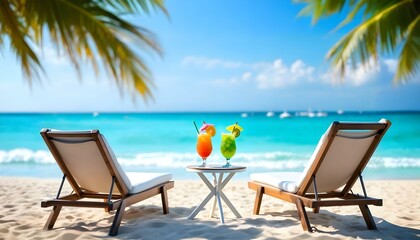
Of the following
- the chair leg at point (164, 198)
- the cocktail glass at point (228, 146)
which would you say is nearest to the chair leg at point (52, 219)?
the chair leg at point (164, 198)

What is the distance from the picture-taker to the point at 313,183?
3.26 m

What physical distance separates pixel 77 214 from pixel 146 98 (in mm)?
1398

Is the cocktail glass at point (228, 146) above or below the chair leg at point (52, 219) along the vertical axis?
above

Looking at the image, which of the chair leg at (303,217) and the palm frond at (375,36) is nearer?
the chair leg at (303,217)

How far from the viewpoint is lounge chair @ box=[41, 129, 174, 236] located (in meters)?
3.10

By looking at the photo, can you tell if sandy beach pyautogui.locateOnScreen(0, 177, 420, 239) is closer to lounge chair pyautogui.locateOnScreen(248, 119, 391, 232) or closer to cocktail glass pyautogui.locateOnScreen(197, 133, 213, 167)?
lounge chair pyautogui.locateOnScreen(248, 119, 391, 232)

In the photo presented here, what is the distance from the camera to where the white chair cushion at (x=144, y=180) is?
11.3 ft

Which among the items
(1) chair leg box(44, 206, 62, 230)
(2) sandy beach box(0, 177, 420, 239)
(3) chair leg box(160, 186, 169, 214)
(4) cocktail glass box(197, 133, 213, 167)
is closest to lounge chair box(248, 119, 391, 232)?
(2) sandy beach box(0, 177, 420, 239)

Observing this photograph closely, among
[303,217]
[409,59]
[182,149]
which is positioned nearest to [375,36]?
[409,59]

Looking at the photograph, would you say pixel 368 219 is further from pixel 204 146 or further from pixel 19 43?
pixel 19 43

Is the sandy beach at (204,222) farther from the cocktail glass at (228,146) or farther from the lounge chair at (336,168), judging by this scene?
the cocktail glass at (228,146)

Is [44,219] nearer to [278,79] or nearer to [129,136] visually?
[129,136]

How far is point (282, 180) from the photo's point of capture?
3.57 m

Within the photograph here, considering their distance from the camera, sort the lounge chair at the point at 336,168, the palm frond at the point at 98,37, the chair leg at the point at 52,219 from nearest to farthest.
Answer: the lounge chair at the point at 336,168 < the chair leg at the point at 52,219 < the palm frond at the point at 98,37
